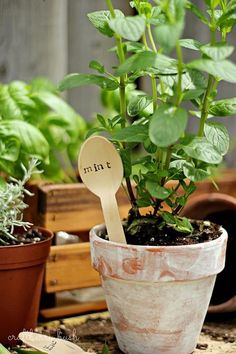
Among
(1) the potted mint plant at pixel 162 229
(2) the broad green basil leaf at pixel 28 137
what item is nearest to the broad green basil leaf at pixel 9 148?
(2) the broad green basil leaf at pixel 28 137

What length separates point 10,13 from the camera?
171 centimetres

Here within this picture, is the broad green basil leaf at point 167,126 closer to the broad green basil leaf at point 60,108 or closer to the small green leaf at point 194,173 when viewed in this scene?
the small green leaf at point 194,173

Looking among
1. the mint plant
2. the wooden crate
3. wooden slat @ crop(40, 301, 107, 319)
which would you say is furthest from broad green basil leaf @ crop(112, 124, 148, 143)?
wooden slat @ crop(40, 301, 107, 319)

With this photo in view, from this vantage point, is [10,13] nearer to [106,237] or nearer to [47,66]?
[47,66]

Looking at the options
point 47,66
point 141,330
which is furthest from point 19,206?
point 47,66

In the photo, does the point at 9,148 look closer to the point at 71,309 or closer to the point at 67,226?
the point at 67,226

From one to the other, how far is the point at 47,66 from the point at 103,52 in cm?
17

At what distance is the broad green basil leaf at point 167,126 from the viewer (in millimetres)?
900

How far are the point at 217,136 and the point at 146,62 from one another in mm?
191

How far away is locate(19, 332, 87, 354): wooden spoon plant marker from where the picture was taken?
105 cm

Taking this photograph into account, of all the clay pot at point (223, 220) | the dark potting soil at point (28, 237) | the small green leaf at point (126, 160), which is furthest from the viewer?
the clay pot at point (223, 220)

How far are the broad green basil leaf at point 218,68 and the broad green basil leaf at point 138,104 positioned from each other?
0.16 m

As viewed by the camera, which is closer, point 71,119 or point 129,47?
point 129,47

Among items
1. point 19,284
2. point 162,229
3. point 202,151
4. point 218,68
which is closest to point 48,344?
point 19,284
